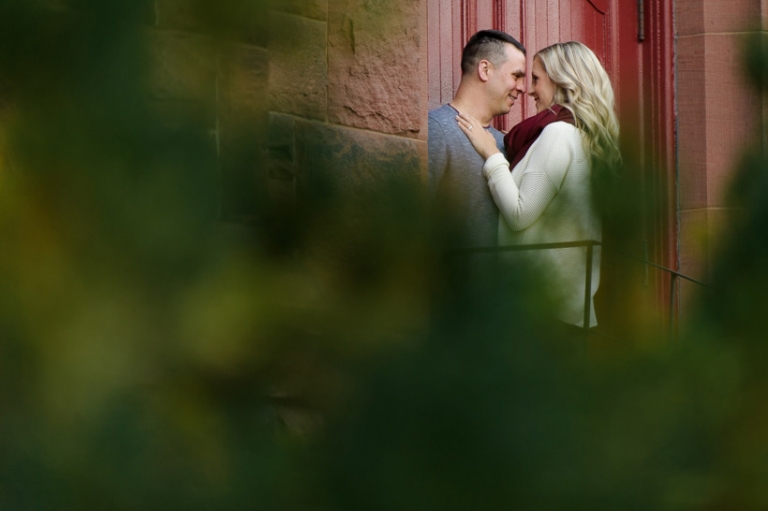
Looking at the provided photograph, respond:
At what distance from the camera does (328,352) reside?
0.48 metres

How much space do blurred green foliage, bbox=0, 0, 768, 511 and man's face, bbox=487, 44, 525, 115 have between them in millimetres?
2961

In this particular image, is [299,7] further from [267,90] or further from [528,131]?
[528,131]

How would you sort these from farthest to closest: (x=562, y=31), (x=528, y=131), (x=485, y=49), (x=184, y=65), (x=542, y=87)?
(x=562, y=31) < (x=485, y=49) < (x=542, y=87) < (x=528, y=131) < (x=184, y=65)

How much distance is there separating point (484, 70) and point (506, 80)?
0.24 ft

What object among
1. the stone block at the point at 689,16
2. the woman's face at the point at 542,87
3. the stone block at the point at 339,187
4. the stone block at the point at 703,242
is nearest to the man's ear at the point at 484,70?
the woman's face at the point at 542,87

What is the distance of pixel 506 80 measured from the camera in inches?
136

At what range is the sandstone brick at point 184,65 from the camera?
0.41m

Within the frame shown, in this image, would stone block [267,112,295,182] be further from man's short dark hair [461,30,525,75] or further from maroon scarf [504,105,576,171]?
man's short dark hair [461,30,525,75]

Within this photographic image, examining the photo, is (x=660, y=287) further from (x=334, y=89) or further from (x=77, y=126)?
(x=77, y=126)

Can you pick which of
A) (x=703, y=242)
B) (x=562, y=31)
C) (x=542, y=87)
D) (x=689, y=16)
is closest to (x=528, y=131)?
(x=542, y=87)

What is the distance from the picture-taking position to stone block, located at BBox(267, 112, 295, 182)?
1.43ft

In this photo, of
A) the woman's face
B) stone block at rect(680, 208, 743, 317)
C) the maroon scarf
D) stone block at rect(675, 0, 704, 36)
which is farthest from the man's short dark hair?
stone block at rect(680, 208, 743, 317)

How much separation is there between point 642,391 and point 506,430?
0.07m

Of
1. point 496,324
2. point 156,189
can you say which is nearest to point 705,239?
point 496,324
